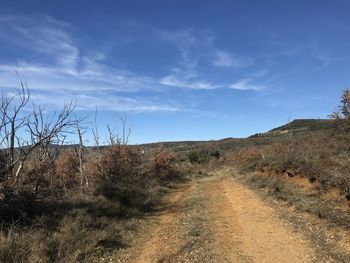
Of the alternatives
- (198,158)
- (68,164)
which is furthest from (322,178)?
(198,158)

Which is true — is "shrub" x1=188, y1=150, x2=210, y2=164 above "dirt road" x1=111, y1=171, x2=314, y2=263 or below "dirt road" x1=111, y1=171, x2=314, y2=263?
above

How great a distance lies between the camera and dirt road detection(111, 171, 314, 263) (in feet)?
32.2

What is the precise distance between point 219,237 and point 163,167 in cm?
2386

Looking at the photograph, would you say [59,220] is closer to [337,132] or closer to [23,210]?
[23,210]

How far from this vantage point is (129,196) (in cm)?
1834

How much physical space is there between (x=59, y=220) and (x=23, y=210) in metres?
0.99

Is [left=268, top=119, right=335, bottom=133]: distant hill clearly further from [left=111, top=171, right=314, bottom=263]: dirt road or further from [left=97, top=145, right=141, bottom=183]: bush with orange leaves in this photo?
[left=111, top=171, right=314, bottom=263]: dirt road

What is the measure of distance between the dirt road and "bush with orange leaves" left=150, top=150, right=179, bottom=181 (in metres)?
16.0

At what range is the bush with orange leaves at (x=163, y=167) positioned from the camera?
110 feet

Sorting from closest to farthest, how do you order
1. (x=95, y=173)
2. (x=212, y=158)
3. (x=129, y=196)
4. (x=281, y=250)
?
1. (x=281, y=250)
2. (x=129, y=196)
3. (x=95, y=173)
4. (x=212, y=158)

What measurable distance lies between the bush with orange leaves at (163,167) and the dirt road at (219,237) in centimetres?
1600

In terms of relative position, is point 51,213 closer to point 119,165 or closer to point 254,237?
point 254,237

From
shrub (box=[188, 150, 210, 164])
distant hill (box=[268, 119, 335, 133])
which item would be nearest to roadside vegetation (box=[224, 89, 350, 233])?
distant hill (box=[268, 119, 335, 133])

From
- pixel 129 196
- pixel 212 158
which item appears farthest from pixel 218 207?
pixel 212 158
